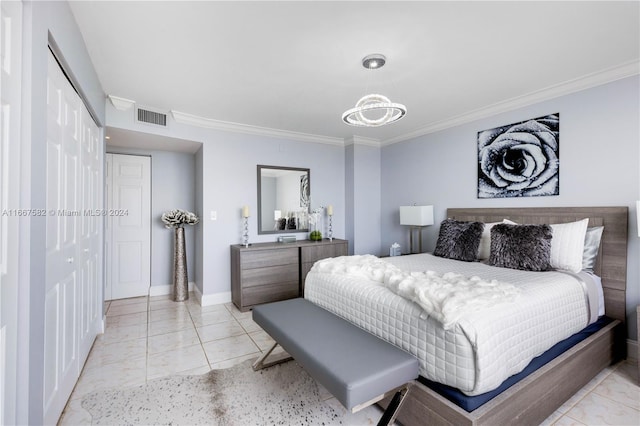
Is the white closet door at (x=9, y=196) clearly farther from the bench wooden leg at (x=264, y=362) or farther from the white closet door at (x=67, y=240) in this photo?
the bench wooden leg at (x=264, y=362)

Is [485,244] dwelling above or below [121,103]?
below

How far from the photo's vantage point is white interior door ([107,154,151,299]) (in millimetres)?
4121

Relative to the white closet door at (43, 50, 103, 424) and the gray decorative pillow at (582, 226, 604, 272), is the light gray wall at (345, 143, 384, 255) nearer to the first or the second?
the gray decorative pillow at (582, 226, 604, 272)

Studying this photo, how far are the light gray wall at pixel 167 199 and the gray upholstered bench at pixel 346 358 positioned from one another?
9.84 feet

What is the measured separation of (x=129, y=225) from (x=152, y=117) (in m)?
1.67

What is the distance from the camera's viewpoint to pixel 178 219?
4.12 m

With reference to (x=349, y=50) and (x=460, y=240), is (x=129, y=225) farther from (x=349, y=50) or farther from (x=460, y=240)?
(x=460, y=240)

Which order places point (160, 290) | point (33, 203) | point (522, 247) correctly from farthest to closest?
point (160, 290) < point (522, 247) < point (33, 203)

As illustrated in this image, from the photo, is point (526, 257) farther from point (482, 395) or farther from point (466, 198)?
point (482, 395)

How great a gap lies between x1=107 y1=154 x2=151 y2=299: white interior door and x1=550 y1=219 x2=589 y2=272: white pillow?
193 inches

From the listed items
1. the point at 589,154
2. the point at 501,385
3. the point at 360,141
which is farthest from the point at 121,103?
the point at 589,154

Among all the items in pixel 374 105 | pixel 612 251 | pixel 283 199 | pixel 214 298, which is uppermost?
pixel 374 105

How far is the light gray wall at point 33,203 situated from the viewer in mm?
1177

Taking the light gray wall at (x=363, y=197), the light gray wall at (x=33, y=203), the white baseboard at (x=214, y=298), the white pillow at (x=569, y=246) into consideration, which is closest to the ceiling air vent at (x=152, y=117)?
the light gray wall at (x=33, y=203)
